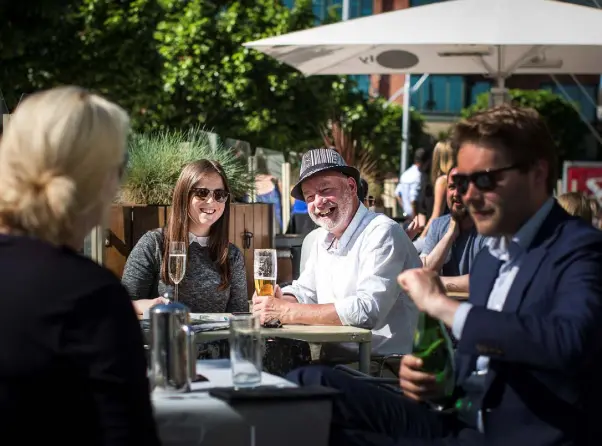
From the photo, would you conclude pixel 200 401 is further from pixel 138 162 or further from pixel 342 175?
pixel 138 162

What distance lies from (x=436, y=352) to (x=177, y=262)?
2514 millimetres

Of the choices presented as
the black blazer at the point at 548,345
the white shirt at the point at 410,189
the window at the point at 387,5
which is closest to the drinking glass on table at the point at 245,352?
the black blazer at the point at 548,345

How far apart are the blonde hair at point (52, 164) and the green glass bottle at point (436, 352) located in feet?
3.77

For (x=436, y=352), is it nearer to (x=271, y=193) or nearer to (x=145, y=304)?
(x=145, y=304)

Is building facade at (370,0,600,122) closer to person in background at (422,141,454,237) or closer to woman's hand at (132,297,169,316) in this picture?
person in background at (422,141,454,237)

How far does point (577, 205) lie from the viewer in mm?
7340

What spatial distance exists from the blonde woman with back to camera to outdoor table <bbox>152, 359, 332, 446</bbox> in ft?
1.30

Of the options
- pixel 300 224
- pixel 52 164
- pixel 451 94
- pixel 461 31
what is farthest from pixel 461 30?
pixel 451 94

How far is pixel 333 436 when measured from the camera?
3.36 meters

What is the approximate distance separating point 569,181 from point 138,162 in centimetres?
1354

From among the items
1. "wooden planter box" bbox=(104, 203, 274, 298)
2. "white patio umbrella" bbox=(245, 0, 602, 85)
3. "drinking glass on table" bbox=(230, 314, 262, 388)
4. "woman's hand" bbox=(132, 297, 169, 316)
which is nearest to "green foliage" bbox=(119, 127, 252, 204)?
"wooden planter box" bbox=(104, 203, 274, 298)

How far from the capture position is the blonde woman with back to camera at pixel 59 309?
2.41 meters

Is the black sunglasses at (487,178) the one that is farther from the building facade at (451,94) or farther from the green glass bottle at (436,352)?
the building facade at (451,94)

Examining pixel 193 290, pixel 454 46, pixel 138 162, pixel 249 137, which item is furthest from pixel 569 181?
pixel 193 290
